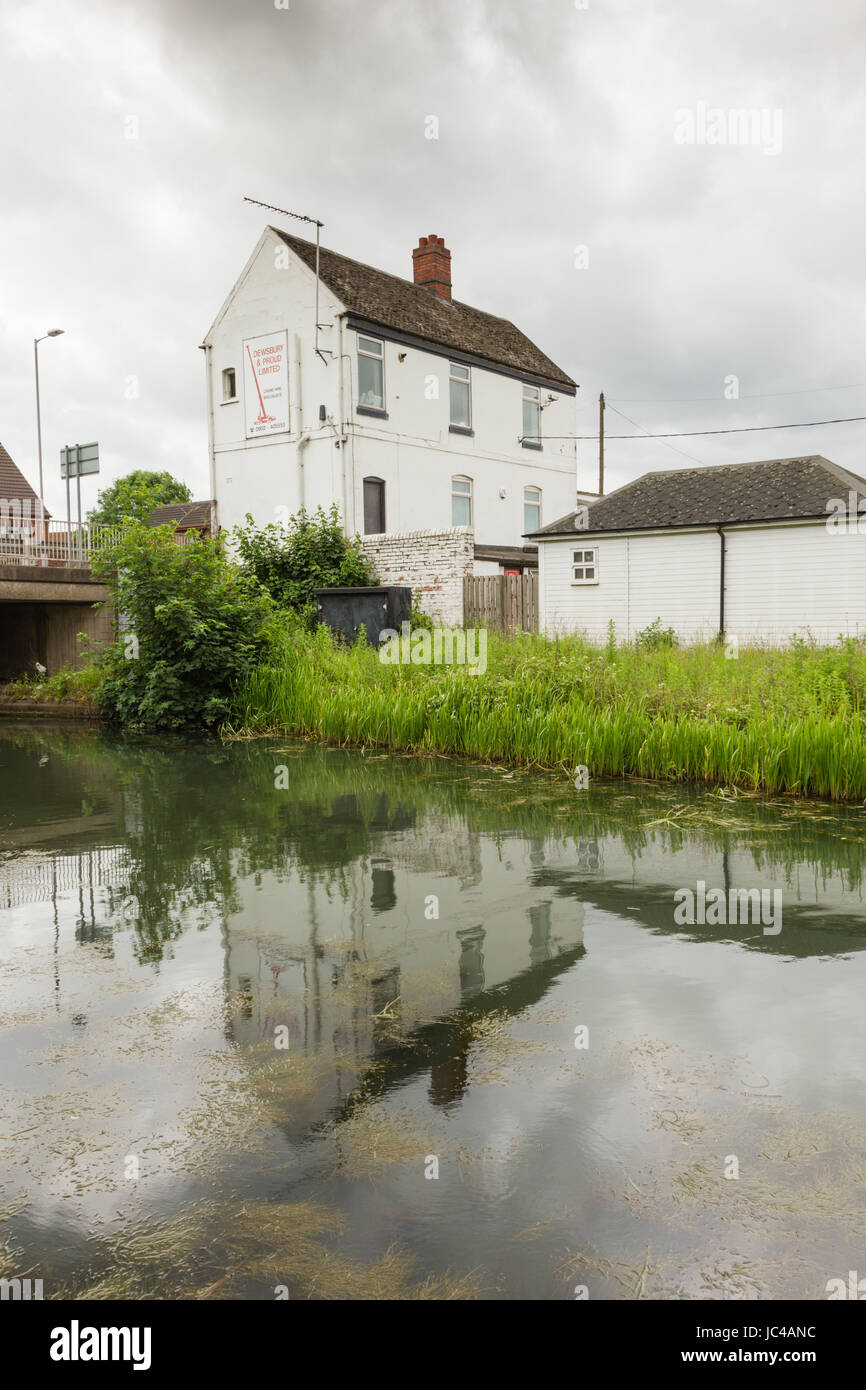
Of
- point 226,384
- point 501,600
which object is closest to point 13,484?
point 226,384

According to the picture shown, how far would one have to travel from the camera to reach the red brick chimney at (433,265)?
29531mm

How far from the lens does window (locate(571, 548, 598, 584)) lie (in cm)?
2342

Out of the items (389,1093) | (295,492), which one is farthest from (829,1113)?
(295,492)

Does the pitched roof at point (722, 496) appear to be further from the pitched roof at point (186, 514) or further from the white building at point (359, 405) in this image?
the pitched roof at point (186, 514)

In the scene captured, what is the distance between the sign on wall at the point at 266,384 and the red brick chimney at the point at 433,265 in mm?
7208

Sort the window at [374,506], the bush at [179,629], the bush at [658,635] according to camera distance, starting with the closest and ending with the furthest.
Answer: the bush at [179,629], the bush at [658,635], the window at [374,506]

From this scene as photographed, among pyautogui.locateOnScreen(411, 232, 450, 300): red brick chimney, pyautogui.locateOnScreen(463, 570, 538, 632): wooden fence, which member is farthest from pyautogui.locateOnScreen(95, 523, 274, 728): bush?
pyautogui.locateOnScreen(411, 232, 450, 300): red brick chimney

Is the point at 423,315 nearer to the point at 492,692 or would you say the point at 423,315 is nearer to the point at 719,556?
the point at 719,556

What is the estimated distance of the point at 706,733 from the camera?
9.74m

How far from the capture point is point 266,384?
24.7m

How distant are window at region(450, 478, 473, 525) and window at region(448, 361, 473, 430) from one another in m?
1.49

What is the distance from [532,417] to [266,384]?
9150mm

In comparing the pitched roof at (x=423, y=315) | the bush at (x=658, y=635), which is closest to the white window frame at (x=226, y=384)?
the pitched roof at (x=423, y=315)

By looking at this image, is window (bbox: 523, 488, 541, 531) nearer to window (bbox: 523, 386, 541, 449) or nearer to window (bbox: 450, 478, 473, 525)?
window (bbox: 523, 386, 541, 449)
